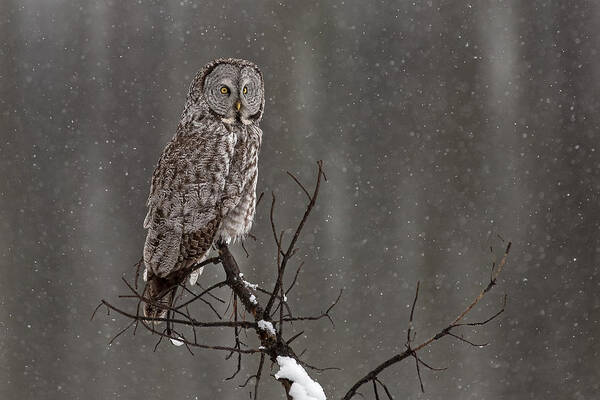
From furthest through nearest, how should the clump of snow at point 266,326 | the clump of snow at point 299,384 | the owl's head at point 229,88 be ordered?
the owl's head at point 229,88, the clump of snow at point 266,326, the clump of snow at point 299,384

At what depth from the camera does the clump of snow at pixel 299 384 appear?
1.35 meters

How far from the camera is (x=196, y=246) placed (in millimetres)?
2166

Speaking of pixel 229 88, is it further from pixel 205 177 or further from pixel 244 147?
pixel 205 177

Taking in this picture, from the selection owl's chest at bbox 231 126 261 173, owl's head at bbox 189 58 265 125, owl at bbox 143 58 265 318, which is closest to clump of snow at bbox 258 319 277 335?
owl at bbox 143 58 265 318

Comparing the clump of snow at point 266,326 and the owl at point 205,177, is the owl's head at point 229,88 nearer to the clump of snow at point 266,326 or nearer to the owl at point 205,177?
the owl at point 205,177

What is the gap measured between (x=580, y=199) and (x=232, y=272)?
6817mm

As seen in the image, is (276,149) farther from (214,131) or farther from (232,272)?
(232,272)

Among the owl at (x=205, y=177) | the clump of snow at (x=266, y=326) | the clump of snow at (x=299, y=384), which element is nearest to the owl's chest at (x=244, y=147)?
the owl at (x=205, y=177)

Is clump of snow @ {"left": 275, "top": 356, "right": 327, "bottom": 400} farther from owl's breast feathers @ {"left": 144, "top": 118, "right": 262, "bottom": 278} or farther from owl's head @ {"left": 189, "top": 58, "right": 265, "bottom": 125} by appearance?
owl's head @ {"left": 189, "top": 58, "right": 265, "bottom": 125}

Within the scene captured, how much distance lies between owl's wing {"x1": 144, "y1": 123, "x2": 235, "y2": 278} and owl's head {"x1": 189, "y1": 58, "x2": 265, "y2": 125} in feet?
0.53

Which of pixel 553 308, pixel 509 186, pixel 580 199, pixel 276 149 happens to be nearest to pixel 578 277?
pixel 553 308

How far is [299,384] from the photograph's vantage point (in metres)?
1.36

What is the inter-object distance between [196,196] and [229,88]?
41 centimetres

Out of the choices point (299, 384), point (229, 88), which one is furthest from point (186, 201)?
point (299, 384)
